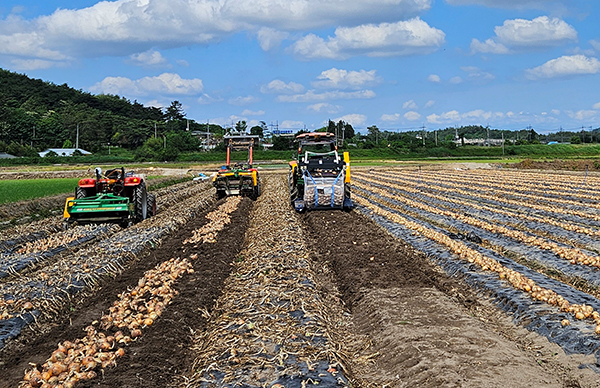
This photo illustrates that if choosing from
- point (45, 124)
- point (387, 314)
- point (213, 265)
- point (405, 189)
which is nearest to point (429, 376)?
point (387, 314)

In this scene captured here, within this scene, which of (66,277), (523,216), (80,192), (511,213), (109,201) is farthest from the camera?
(511,213)

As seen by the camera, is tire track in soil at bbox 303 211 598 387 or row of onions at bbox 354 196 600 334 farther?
row of onions at bbox 354 196 600 334

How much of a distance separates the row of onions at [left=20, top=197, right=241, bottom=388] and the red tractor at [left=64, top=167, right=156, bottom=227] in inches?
249

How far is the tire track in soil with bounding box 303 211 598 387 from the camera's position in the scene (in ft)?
18.3

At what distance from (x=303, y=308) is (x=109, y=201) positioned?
10.3 metres

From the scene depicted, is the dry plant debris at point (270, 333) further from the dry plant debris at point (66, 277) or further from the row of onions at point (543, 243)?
the row of onions at point (543, 243)

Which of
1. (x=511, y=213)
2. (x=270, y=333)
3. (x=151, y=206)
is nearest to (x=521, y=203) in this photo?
(x=511, y=213)

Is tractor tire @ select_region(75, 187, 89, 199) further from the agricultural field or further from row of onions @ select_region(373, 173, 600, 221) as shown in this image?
row of onions @ select_region(373, 173, 600, 221)

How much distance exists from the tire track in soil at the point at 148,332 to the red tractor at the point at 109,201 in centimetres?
488

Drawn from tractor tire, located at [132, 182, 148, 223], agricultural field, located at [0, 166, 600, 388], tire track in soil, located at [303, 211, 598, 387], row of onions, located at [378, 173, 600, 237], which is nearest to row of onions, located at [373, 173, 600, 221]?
row of onions, located at [378, 173, 600, 237]

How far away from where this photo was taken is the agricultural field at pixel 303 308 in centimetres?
570

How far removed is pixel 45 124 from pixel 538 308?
113 metres

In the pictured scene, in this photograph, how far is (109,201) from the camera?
16.1 metres

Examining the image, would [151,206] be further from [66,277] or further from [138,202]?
[66,277]
